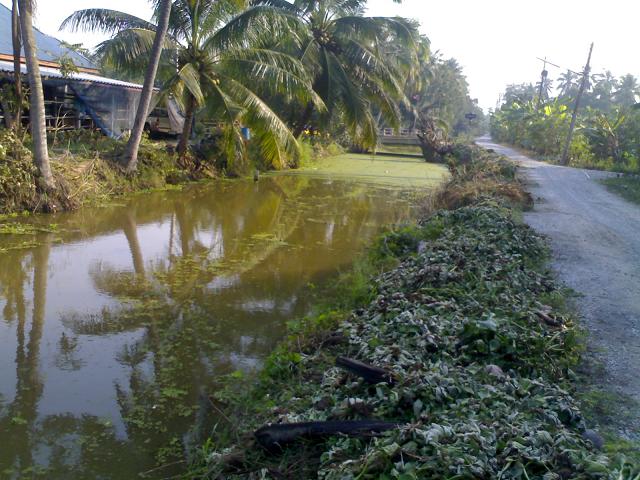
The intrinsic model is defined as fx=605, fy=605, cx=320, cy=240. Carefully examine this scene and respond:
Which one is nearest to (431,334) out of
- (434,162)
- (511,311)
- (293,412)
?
(511,311)

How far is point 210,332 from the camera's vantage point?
21.8 ft

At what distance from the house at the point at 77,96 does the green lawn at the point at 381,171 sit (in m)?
6.53

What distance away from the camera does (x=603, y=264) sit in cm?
841

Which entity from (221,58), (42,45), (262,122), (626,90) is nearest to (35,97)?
(262,122)

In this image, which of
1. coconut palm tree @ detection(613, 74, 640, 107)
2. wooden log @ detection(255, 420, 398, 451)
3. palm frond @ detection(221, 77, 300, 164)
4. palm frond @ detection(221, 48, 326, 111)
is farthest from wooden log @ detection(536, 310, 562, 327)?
coconut palm tree @ detection(613, 74, 640, 107)

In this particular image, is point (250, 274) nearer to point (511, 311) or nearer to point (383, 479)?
point (511, 311)

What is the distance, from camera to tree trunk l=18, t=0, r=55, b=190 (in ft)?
37.8

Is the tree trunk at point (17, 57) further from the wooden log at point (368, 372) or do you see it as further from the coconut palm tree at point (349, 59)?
the wooden log at point (368, 372)

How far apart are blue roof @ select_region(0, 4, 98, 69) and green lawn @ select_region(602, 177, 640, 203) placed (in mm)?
16283

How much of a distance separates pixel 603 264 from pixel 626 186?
37.9 feet

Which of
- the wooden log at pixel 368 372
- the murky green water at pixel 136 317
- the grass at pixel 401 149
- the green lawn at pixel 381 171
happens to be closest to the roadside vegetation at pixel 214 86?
the murky green water at pixel 136 317

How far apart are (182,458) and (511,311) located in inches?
121

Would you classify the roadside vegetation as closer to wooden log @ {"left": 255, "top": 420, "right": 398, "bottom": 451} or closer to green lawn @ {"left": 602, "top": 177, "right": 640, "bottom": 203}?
green lawn @ {"left": 602, "top": 177, "right": 640, "bottom": 203}

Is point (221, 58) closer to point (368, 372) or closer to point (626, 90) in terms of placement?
point (368, 372)
